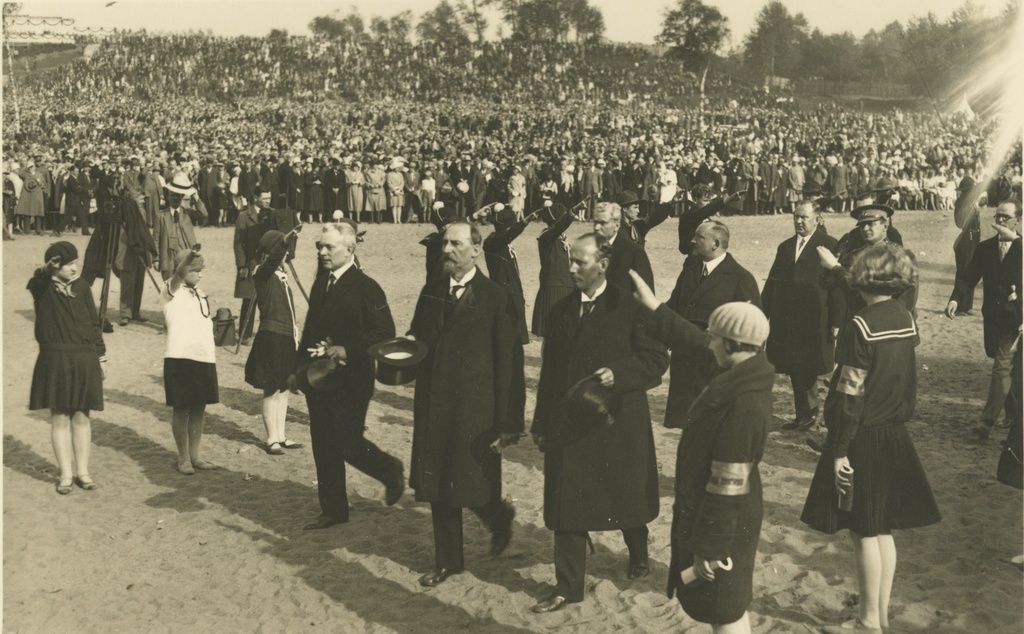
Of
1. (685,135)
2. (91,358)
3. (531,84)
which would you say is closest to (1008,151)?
(685,135)

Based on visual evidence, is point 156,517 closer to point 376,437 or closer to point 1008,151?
point 376,437

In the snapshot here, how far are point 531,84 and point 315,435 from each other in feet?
144

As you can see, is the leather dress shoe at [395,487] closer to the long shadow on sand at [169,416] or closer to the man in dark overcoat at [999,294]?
the long shadow on sand at [169,416]

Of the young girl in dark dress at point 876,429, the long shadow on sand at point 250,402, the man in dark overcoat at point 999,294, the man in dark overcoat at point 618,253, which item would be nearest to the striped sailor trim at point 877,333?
the young girl in dark dress at point 876,429

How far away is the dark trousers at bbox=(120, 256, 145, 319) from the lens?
1375 cm

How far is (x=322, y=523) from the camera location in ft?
22.2

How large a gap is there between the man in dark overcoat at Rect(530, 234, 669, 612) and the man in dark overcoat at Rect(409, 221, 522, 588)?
0.40 m

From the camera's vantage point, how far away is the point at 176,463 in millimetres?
8266

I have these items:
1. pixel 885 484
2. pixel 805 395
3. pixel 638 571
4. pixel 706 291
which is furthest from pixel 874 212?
pixel 638 571

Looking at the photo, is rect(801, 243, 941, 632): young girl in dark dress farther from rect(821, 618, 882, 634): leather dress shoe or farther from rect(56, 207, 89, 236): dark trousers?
rect(56, 207, 89, 236): dark trousers

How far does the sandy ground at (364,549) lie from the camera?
5.40 metres

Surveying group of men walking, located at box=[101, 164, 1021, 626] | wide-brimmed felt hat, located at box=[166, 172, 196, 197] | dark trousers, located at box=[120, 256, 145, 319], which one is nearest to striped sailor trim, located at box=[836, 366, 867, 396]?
group of men walking, located at box=[101, 164, 1021, 626]

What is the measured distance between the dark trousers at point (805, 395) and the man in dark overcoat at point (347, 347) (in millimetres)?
3842

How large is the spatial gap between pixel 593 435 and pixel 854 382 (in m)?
1.29
